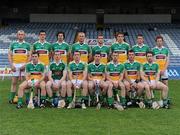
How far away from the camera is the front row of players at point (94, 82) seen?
8.98 m

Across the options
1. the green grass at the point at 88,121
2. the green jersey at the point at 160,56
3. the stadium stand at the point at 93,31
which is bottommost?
the green grass at the point at 88,121

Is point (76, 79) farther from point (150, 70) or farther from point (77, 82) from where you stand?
point (150, 70)

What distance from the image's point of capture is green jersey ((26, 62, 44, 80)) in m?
9.14

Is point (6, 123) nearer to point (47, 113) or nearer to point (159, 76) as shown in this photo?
point (47, 113)

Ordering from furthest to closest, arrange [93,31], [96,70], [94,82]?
1. [93,31]
2. [96,70]
3. [94,82]

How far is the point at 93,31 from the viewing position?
25.8 m

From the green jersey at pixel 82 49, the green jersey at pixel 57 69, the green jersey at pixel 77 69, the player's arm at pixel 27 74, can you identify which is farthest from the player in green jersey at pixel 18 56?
the green jersey at pixel 77 69

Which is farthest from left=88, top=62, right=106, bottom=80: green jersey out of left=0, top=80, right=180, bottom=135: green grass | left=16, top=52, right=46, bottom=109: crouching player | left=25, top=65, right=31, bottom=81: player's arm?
left=25, top=65, right=31, bottom=81: player's arm

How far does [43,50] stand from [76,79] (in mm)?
1047

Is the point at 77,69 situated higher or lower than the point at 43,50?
lower

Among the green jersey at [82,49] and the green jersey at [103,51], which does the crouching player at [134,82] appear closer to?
the green jersey at [103,51]

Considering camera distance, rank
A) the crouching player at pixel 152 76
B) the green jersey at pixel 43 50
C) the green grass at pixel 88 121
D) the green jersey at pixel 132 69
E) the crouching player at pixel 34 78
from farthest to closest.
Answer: the green jersey at pixel 43 50
the green jersey at pixel 132 69
the crouching player at pixel 152 76
the crouching player at pixel 34 78
the green grass at pixel 88 121

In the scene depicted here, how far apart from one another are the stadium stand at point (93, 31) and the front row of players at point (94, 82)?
12915mm

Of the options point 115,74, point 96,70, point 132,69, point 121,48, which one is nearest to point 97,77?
point 96,70
